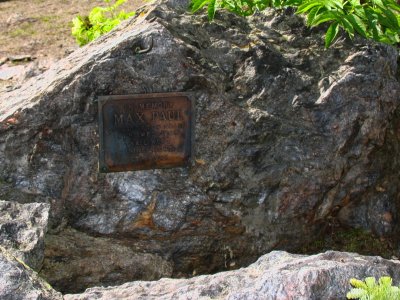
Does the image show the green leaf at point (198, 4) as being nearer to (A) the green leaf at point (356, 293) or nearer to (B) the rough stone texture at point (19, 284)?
(B) the rough stone texture at point (19, 284)

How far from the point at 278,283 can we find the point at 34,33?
23.0 ft

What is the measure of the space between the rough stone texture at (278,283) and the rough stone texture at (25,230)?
497 millimetres

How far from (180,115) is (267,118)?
560 millimetres

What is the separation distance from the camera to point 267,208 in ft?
13.5

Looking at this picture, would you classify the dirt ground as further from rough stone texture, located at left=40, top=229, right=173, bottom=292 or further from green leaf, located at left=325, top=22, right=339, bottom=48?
green leaf, located at left=325, top=22, right=339, bottom=48

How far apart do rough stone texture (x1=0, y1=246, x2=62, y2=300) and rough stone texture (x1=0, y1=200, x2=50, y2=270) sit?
39cm

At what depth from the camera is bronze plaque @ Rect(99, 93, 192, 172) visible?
3809 millimetres

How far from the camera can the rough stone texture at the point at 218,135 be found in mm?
3783

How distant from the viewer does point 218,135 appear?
157 inches

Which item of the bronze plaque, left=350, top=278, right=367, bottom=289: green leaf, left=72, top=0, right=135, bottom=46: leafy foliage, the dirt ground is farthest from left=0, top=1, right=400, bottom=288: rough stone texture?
the dirt ground

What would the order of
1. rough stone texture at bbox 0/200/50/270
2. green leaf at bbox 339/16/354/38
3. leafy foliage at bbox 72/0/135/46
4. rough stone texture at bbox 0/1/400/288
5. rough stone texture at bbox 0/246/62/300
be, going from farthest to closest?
leafy foliage at bbox 72/0/135/46, green leaf at bbox 339/16/354/38, rough stone texture at bbox 0/1/400/288, rough stone texture at bbox 0/200/50/270, rough stone texture at bbox 0/246/62/300

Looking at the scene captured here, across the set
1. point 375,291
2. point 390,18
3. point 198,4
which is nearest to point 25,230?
point 198,4

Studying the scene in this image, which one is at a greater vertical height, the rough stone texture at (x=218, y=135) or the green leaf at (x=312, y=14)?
the green leaf at (x=312, y=14)

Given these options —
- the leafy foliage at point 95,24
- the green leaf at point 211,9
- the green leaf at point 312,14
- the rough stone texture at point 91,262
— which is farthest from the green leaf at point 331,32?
the leafy foliage at point 95,24
